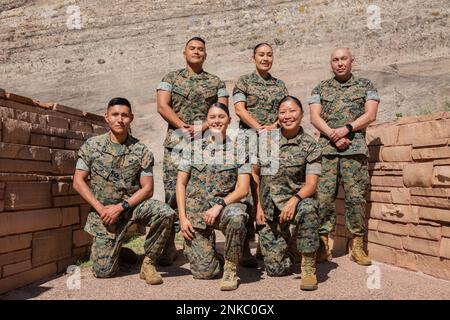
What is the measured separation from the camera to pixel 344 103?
476 cm

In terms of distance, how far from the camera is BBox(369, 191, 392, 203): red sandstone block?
466cm

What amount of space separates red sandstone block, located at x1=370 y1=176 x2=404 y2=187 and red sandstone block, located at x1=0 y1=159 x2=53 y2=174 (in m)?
3.34

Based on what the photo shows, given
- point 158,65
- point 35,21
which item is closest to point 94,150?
point 158,65

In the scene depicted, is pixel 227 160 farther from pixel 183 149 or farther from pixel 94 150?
pixel 94 150

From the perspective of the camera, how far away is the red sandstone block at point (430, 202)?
3.96 metres

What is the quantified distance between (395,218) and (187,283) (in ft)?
7.16

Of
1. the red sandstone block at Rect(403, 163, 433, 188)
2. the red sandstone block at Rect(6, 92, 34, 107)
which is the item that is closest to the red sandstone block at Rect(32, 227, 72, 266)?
the red sandstone block at Rect(6, 92, 34, 107)

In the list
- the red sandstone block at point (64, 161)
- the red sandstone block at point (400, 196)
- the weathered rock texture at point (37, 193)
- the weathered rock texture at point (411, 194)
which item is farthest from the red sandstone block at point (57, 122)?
the red sandstone block at point (400, 196)

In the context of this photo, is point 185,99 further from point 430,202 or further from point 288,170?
point 430,202

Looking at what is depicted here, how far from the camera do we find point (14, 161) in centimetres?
379

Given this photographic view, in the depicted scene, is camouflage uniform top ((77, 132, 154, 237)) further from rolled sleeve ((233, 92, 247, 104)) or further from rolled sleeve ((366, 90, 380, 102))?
rolled sleeve ((366, 90, 380, 102))

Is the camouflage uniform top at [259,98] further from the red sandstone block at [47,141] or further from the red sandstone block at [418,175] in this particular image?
the red sandstone block at [47,141]

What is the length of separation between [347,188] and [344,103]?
90 cm

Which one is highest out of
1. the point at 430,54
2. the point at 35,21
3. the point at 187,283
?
the point at 35,21
